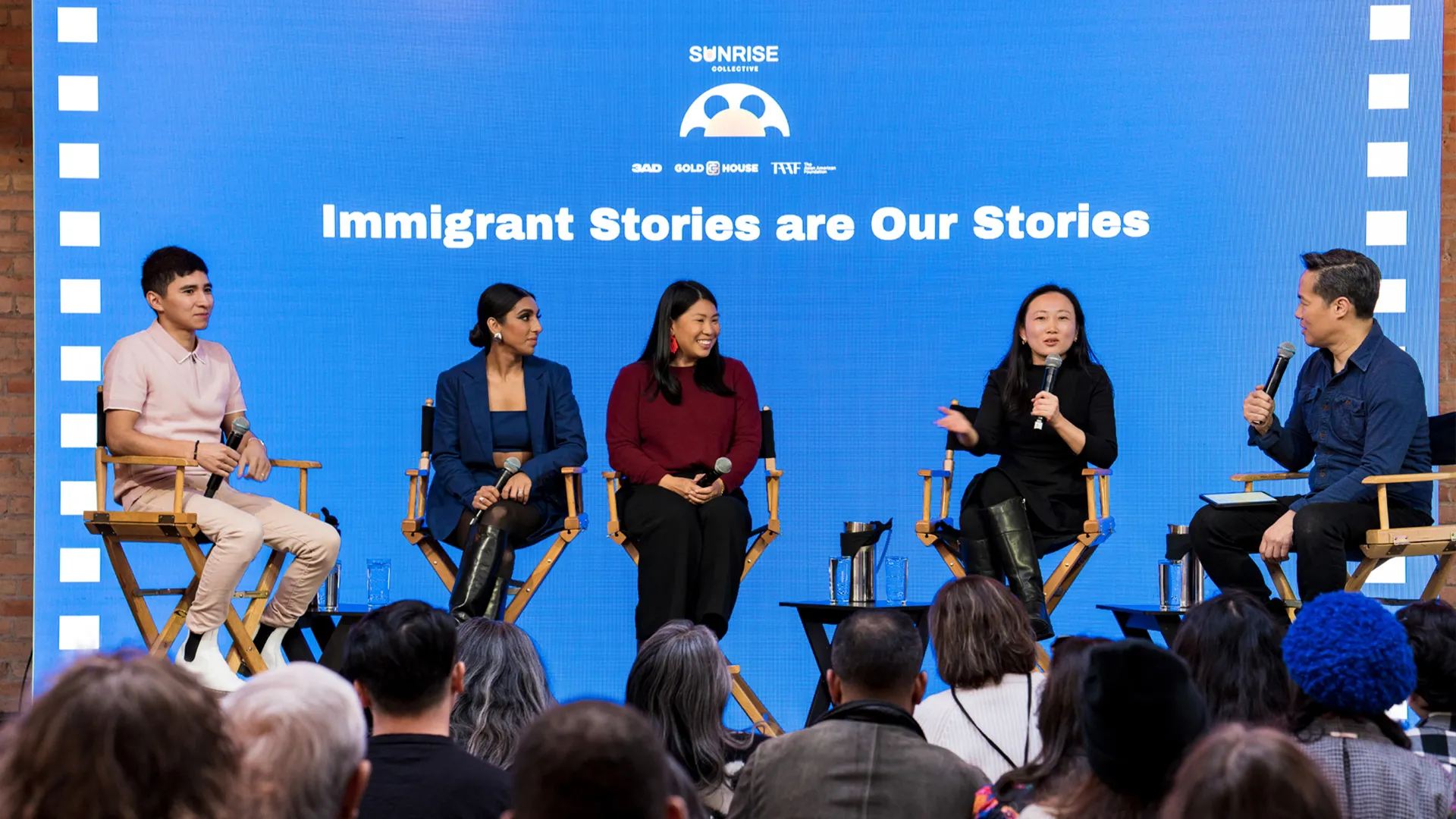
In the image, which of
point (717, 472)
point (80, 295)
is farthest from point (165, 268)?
point (717, 472)

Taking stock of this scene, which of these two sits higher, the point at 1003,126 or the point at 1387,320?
the point at 1003,126

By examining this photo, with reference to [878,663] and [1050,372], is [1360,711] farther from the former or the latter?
[1050,372]

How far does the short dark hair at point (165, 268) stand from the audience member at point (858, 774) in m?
3.21

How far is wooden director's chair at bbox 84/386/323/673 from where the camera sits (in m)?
4.27

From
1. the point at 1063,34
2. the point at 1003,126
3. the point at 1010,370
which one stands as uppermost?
the point at 1063,34

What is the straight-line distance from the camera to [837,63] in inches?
214

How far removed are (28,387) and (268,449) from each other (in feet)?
3.52

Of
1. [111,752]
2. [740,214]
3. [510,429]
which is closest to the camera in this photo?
[111,752]

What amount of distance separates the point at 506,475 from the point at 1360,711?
3076mm

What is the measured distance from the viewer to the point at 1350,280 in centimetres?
434

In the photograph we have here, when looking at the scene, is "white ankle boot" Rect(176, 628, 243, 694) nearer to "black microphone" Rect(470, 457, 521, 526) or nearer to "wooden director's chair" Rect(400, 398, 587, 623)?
"wooden director's chair" Rect(400, 398, 587, 623)

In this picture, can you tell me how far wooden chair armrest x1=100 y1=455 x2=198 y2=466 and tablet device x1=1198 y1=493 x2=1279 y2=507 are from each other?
3.09 m

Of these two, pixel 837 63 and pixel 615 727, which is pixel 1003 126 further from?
pixel 615 727

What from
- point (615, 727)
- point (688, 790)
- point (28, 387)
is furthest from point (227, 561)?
point (615, 727)
